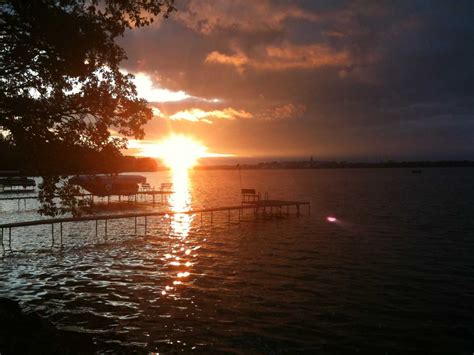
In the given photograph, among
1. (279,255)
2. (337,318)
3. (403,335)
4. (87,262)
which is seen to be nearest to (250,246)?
(279,255)

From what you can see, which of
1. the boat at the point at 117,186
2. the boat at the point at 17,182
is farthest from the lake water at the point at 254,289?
the boat at the point at 117,186

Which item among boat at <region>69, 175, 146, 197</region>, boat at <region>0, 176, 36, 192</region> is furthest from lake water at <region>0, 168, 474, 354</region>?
boat at <region>69, 175, 146, 197</region>

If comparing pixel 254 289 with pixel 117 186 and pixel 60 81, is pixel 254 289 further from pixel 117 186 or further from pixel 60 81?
pixel 117 186

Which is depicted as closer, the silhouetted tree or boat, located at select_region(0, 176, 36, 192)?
the silhouetted tree

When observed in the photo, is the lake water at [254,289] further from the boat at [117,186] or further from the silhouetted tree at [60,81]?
the boat at [117,186]

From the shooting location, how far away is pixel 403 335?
37.3 ft

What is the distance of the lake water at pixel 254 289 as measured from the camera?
11.2m

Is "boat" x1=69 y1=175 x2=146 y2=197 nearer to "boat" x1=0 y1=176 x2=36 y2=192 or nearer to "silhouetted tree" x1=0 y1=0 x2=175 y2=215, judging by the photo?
"boat" x1=0 y1=176 x2=36 y2=192

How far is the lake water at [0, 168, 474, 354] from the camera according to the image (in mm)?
11219

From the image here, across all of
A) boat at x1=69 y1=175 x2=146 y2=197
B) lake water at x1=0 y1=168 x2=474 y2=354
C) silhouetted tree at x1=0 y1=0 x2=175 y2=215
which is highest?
silhouetted tree at x1=0 y1=0 x2=175 y2=215

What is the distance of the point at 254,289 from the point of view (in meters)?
15.6

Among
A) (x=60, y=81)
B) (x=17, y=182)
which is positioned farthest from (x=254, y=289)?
(x=17, y=182)

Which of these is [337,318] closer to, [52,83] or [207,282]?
[207,282]

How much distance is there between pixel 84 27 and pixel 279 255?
16.3 m
